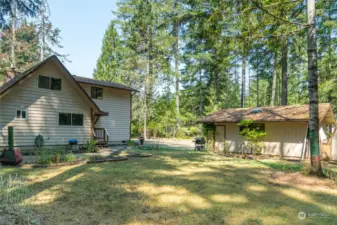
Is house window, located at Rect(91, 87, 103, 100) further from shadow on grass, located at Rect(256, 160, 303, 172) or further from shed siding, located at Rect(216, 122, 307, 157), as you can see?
shadow on grass, located at Rect(256, 160, 303, 172)

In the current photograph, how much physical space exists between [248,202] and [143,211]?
6.89ft

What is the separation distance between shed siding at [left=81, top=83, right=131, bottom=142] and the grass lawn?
1039cm

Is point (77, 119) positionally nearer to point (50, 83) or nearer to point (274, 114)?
point (50, 83)

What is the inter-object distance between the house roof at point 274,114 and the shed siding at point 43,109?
8286 millimetres

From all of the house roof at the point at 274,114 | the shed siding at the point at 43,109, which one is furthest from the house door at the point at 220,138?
the shed siding at the point at 43,109

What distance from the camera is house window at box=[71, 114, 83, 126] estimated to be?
14381 mm

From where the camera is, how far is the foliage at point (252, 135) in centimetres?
1338

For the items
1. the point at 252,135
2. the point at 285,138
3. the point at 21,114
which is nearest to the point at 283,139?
the point at 285,138

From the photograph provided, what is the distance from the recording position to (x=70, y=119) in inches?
561

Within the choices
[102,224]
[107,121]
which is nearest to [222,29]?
[102,224]

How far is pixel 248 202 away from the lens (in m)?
4.63

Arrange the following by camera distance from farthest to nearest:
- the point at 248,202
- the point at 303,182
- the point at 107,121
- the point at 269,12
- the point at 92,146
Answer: the point at 107,121 → the point at 92,146 → the point at 269,12 → the point at 303,182 → the point at 248,202

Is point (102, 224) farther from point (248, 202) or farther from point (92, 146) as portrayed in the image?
point (92, 146)

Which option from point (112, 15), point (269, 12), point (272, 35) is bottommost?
point (272, 35)
